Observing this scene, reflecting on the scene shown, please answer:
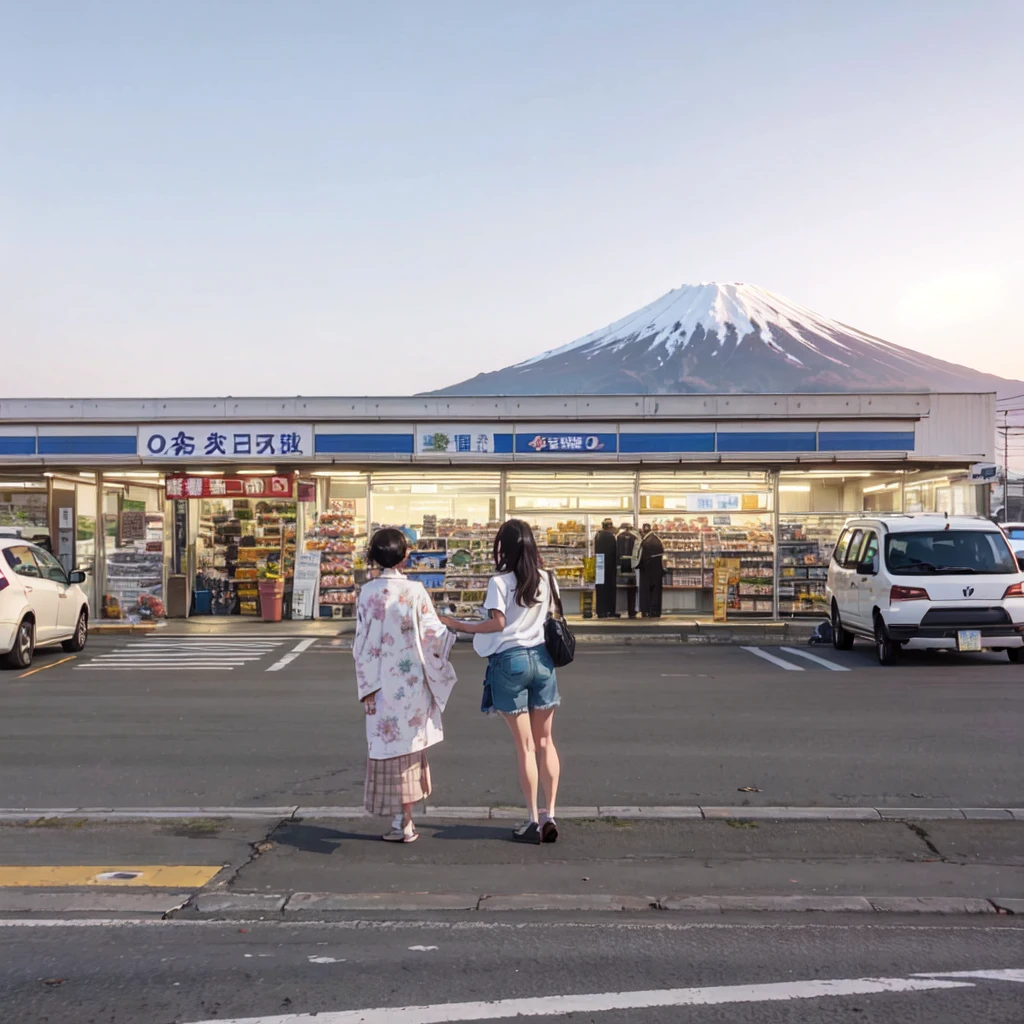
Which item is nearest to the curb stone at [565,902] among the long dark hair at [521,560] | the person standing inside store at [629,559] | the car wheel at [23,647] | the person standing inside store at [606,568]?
the long dark hair at [521,560]

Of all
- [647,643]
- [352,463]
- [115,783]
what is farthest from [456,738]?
[352,463]

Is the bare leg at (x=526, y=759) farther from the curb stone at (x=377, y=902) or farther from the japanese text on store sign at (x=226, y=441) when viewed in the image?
the japanese text on store sign at (x=226, y=441)

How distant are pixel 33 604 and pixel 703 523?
1333 centimetres

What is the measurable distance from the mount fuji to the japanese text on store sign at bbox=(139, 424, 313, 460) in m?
63.3

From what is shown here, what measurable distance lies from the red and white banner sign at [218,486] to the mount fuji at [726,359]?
6301 centimetres

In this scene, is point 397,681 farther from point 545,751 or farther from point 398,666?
point 545,751

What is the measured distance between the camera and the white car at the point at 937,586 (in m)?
14.0

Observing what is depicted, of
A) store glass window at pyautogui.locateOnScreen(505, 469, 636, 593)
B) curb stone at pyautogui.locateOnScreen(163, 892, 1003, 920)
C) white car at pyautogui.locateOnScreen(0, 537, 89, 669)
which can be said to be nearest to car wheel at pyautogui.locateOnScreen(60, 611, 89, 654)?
white car at pyautogui.locateOnScreen(0, 537, 89, 669)

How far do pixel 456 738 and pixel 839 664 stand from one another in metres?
7.32

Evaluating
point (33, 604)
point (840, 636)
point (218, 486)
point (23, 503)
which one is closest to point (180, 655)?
point (33, 604)

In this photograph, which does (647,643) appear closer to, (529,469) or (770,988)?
(529,469)

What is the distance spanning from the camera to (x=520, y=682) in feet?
19.9

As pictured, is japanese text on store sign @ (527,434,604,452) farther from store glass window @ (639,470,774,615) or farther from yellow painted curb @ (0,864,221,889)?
yellow painted curb @ (0,864,221,889)

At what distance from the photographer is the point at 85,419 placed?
2153 cm
